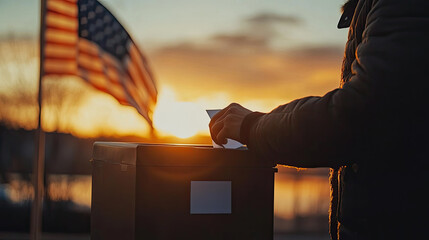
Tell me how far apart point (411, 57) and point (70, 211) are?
56.6ft

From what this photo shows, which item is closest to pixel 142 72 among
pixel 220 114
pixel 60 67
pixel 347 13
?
pixel 60 67

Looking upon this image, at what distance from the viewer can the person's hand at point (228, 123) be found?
1.31m

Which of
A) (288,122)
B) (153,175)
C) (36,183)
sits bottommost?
(36,183)

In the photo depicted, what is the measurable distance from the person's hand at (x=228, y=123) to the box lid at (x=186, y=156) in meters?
0.07

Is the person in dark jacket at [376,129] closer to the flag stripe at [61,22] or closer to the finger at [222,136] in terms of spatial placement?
the finger at [222,136]

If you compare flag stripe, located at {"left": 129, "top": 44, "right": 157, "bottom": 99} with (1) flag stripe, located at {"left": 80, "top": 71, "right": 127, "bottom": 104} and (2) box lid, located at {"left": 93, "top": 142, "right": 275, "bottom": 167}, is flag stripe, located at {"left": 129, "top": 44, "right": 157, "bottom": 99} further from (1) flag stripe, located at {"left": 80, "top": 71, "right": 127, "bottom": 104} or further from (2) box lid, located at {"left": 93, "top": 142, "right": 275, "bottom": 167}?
(2) box lid, located at {"left": 93, "top": 142, "right": 275, "bottom": 167}

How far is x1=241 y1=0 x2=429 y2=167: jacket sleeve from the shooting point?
43.3 inches

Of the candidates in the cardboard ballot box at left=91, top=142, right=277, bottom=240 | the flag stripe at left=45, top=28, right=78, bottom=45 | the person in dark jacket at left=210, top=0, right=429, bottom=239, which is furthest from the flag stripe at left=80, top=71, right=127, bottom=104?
the person in dark jacket at left=210, top=0, right=429, bottom=239

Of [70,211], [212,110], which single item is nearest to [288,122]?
[212,110]

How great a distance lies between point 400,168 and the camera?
1.19 meters

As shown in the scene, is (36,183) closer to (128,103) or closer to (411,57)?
(128,103)

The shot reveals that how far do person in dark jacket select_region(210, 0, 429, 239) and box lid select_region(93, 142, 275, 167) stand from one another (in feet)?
0.57

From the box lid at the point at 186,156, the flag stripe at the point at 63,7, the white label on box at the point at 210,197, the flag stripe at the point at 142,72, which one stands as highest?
the flag stripe at the point at 63,7

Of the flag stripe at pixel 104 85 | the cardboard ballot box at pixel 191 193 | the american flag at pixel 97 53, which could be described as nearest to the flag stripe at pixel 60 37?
the american flag at pixel 97 53
